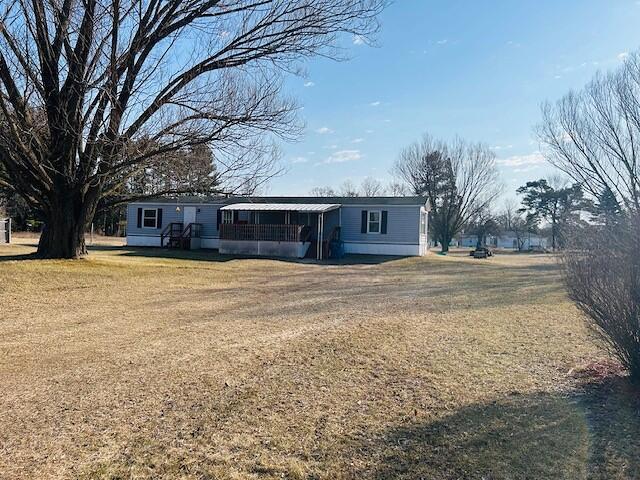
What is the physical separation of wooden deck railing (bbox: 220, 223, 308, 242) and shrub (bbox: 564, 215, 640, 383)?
58.8 feet

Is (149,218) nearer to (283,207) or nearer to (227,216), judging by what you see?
(227,216)

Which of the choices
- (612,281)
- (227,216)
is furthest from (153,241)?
(612,281)

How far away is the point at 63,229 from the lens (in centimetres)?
1303

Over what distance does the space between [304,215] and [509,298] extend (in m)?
15.5

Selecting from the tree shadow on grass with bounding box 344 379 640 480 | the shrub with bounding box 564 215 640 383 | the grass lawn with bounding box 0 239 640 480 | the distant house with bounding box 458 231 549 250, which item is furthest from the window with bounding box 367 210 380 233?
the distant house with bounding box 458 231 549 250

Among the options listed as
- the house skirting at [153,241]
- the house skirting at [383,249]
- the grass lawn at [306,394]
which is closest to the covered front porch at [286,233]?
the house skirting at [383,249]

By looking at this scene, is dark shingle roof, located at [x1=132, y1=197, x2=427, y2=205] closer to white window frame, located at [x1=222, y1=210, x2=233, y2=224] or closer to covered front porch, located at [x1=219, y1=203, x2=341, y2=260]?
white window frame, located at [x1=222, y1=210, x2=233, y2=224]

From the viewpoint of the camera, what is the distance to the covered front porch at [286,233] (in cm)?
2203

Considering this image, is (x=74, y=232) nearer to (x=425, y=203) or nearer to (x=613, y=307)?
(x=613, y=307)

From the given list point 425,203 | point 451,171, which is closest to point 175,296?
point 425,203

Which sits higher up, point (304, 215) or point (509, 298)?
point (304, 215)

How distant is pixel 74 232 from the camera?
13203 millimetres

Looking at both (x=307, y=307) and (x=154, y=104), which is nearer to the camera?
(x=307, y=307)

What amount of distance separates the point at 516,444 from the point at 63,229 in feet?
43.5
